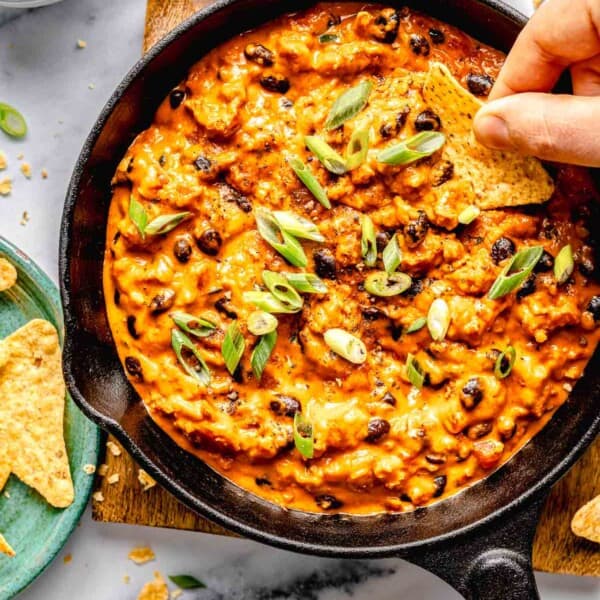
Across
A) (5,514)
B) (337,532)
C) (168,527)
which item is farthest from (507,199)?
(5,514)

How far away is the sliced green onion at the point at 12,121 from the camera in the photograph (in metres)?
3.96

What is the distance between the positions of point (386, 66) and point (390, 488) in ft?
4.87

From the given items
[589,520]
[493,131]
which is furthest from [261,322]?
[589,520]

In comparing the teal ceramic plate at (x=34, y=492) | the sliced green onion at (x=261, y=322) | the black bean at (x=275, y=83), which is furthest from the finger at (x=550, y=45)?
the teal ceramic plate at (x=34, y=492)

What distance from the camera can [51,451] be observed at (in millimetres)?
3744

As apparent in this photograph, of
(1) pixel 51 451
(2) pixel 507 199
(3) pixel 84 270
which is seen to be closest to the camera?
(2) pixel 507 199

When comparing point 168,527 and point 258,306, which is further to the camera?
point 168,527

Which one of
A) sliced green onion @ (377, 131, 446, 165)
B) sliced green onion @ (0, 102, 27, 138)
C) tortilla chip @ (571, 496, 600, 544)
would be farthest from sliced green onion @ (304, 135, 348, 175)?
tortilla chip @ (571, 496, 600, 544)

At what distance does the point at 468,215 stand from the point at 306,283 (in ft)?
1.95

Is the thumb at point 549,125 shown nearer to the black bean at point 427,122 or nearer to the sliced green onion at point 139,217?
the black bean at point 427,122

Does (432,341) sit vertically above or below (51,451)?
above

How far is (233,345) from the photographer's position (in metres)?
3.29

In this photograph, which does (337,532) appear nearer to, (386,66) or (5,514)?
(5,514)

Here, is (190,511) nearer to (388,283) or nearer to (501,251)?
(388,283)
